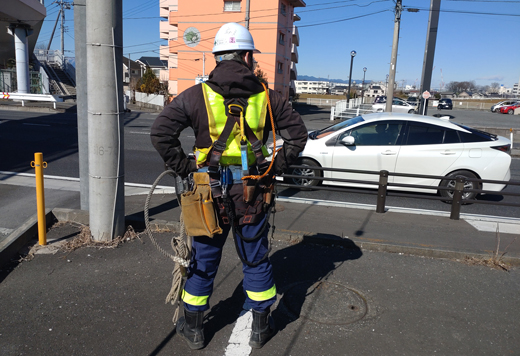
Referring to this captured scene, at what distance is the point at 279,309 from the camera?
379 cm

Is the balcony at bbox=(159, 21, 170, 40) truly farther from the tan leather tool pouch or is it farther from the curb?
the tan leather tool pouch

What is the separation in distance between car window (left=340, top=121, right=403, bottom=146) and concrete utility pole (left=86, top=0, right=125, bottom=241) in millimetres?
5025

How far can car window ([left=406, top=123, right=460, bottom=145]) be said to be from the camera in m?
8.34

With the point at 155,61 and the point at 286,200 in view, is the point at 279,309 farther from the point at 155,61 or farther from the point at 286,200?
the point at 155,61

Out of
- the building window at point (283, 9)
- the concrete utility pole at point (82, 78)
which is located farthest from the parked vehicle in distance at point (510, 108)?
the concrete utility pole at point (82, 78)

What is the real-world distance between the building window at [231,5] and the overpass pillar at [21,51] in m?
19.7

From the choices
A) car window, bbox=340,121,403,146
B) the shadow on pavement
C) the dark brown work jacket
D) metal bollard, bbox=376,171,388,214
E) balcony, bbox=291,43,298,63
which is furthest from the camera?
balcony, bbox=291,43,298,63

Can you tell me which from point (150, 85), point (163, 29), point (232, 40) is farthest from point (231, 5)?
point (232, 40)

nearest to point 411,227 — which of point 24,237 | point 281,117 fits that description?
point 281,117

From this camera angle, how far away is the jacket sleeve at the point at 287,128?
123 inches

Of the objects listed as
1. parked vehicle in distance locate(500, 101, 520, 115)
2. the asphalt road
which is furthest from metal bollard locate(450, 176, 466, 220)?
parked vehicle in distance locate(500, 101, 520, 115)

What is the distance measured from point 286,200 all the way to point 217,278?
3.16 metres

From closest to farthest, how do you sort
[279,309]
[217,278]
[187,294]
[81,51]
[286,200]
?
1. [187,294]
2. [279,309]
3. [217,278]
4. [81,51]
5. [286,200]

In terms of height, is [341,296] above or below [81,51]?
below
